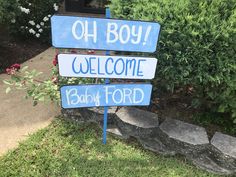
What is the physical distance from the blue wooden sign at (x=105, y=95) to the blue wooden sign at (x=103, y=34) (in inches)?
14.0

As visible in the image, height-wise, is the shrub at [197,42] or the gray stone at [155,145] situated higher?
the shrub at [197,42]

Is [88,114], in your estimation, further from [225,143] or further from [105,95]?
[225,143]

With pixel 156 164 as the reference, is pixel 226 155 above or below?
above

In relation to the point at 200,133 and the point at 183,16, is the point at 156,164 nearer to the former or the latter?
the point at 200,133

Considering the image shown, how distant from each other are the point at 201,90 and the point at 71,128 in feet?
4.51

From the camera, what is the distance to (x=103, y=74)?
2.76m

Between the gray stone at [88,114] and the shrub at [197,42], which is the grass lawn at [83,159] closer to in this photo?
the gray stone at [88,114]

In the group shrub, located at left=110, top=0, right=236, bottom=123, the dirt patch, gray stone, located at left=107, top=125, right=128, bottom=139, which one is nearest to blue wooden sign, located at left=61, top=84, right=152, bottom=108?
shrub, located at left=110, top=0, right=236, bottom=123

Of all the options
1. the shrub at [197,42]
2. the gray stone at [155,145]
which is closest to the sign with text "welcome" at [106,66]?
the shrub at [197,42]

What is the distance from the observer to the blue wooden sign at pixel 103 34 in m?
2.51

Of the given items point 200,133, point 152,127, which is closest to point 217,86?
point 200,133

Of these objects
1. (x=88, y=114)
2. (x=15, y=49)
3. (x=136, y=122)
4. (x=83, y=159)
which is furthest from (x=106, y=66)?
(x=15, y=49)

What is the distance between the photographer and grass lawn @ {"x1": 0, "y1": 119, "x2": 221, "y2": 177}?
294cm

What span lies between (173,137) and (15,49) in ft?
10.5
